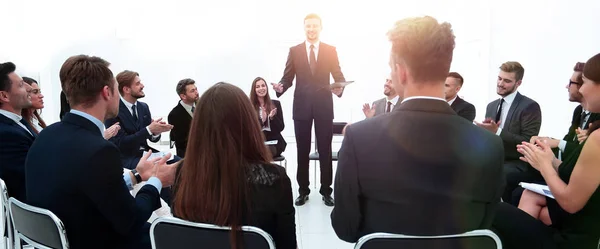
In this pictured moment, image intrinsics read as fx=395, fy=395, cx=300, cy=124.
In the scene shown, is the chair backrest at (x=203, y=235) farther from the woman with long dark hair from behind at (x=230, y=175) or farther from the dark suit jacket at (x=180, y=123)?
the dark suit jacket at (x=180, y=123)

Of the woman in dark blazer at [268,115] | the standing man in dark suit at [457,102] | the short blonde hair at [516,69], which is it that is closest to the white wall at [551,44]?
the short blonde hair at [516,69]

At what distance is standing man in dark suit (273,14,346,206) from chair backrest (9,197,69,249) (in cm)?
246

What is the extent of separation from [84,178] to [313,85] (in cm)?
255

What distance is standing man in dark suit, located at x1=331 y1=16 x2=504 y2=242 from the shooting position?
1123 millimetres

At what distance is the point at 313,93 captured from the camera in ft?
12.2

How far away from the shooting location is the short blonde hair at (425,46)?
1150 millimetres

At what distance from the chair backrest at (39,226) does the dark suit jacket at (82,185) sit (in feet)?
0.18

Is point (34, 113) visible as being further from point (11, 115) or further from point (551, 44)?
point (551, 44)

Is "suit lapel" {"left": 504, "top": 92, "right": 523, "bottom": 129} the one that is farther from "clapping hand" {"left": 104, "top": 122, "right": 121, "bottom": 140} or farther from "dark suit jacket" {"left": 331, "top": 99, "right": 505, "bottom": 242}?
"clapping hand" {"left": 104, "top": 122, "right": 121, "bottom": 140}

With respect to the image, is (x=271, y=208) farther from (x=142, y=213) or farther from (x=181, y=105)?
(x=181, y=105)

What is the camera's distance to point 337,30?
23.3 feet

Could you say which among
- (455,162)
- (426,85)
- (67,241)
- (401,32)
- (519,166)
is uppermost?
(401,32)

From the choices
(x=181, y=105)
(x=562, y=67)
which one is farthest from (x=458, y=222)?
(x=562, y=67)

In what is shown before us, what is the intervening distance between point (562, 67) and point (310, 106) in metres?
3.08
